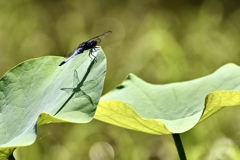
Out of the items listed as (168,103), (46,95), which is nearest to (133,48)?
(168,103)

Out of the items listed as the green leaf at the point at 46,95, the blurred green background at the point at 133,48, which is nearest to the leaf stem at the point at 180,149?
the green leaf at the point at 46,95

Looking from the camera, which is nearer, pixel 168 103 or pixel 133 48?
pixel 168 103

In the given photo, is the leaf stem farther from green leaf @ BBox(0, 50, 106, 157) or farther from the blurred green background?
the blurred green background

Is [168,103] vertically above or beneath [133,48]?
above

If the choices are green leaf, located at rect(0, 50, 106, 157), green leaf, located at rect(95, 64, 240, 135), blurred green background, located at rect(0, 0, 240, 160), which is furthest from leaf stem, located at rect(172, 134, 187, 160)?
blurred green background, located at rect(0, 0, 240, 160)

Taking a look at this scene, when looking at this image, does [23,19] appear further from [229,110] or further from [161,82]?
[229,110]

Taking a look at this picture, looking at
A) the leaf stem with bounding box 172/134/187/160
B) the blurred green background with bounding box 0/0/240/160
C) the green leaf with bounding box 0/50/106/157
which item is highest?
the green leaf with bounding box 0/50/106/157

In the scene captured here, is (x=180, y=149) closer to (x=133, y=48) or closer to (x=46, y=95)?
(x=46, y=95)
